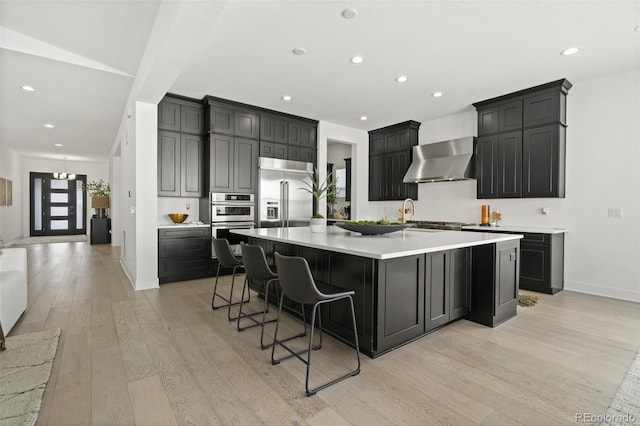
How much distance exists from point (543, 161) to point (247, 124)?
451 centimetres

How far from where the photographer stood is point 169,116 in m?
4.83

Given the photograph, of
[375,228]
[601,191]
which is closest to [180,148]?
[375,228]

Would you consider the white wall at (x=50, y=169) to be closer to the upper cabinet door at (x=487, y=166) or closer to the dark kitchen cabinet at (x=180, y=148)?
the dark kitchen cabinet at (x=180, y=148)

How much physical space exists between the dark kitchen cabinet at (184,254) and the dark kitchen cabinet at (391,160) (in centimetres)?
368

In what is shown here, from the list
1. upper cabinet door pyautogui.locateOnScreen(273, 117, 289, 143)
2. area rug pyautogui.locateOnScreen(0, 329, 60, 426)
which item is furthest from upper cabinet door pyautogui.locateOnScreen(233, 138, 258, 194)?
area rug pyautogui.locateOnScreen(0, 329, 60, 426)

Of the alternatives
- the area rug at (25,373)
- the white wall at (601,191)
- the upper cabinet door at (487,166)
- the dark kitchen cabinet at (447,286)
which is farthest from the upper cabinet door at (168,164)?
the white wall at (601,191)

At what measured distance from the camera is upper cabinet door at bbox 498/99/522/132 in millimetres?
4668

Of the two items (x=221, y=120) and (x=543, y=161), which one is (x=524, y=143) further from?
(x=221, y=120)

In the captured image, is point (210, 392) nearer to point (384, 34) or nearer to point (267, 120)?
point (384, 34)

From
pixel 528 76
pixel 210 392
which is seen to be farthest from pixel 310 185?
pixel 210 392

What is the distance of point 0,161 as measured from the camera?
311 inches

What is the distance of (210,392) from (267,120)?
4.60 m

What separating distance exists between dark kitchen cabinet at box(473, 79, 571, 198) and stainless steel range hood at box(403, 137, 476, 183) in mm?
169

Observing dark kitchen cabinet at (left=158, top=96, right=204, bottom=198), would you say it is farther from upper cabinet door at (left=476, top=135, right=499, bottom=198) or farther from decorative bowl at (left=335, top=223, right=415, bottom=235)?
upper cabinet door at (left=476, top=135, right=499, bottom=198)
